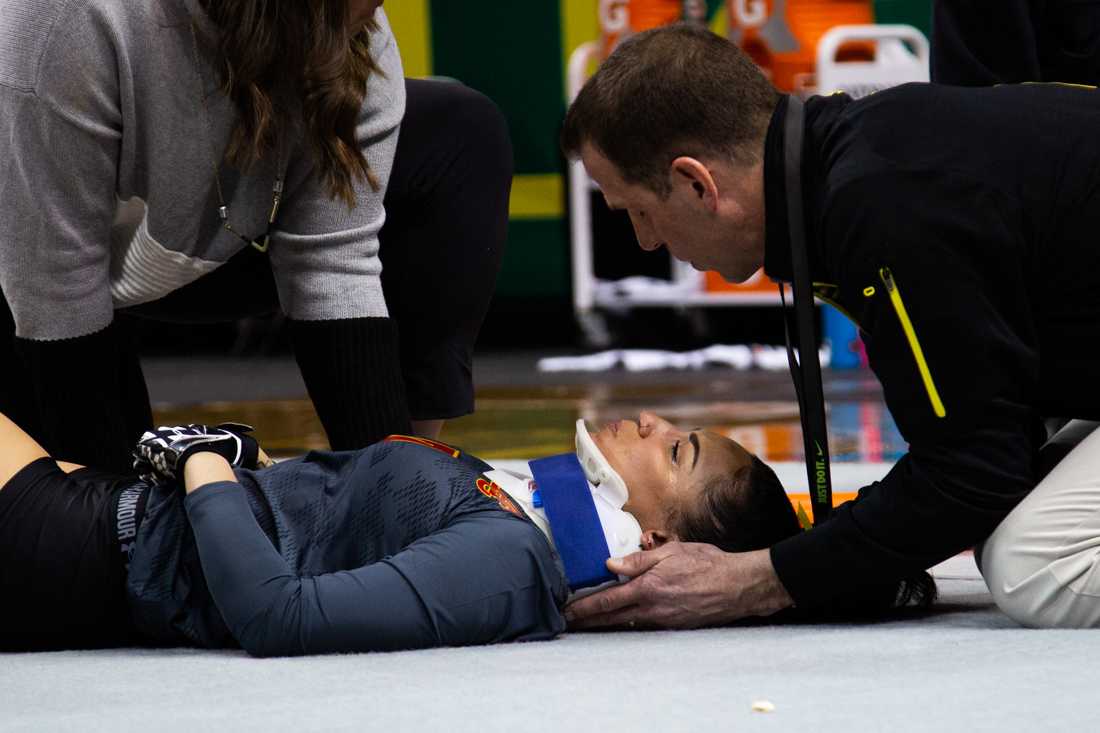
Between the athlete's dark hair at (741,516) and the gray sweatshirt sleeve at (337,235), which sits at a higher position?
the gray sweatshirt sleeve at (337,235)

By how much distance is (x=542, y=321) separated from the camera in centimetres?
820

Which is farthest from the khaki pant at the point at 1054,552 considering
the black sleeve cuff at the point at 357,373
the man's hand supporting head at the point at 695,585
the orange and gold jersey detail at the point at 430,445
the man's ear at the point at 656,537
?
the black sleeve cuff at the point at 357,373

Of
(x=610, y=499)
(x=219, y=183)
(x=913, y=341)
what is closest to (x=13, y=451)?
(x=219, y=183)

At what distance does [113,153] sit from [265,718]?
1024mm

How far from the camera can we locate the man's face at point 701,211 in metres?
1.93

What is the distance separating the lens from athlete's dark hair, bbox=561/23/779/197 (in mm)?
1908

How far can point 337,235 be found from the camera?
2.36 m

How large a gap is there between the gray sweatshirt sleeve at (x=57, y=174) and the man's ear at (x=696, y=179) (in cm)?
81

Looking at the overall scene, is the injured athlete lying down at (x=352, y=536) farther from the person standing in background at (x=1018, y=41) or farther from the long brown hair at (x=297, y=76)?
the person standing in background at (x=1018, y=41)

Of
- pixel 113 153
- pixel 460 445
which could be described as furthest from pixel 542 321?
pixel 113 153

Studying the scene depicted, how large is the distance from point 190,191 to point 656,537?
872 mm

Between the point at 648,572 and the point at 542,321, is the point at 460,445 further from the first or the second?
the point at 542,321

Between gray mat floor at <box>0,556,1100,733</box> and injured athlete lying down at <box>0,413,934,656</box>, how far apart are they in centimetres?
5

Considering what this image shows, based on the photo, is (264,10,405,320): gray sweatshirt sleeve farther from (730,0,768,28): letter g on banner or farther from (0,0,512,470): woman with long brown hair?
(730,0,768,28): letter g on banner
